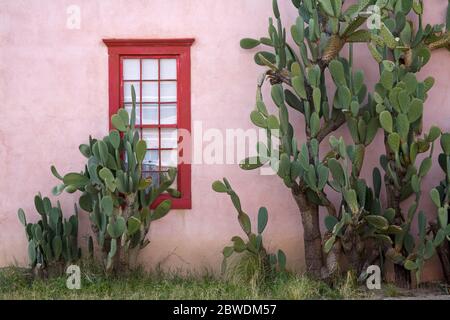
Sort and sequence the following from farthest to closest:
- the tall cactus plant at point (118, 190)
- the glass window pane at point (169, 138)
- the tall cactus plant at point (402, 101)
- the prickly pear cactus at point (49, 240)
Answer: the glass window pane at point (169, 138), the prickly pear cactus at point (49, 240), the tall cactus plant at point (118, 190), the tall cactus plant at point (402, 101)

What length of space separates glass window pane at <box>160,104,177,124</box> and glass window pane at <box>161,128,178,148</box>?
0.12 meters

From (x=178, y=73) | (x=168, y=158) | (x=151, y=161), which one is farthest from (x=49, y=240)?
(x=178, y=73)

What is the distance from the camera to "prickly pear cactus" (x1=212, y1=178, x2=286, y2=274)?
7.79 metres

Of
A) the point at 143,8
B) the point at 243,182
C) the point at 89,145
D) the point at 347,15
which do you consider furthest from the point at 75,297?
the point at 347,15

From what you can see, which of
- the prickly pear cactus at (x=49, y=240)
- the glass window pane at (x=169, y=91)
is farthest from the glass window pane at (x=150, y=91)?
the prickly pear cactus at (x=49, y=240)

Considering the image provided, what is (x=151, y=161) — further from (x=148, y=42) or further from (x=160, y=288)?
(x=160, y=288)

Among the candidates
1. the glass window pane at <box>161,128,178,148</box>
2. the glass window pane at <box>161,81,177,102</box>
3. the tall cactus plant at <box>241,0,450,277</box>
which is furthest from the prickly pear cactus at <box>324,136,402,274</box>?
the glass window pane at <box>161,81,177,102</box>

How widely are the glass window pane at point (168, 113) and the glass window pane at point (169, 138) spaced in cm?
12

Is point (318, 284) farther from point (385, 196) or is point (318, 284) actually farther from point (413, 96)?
point (413, 96)

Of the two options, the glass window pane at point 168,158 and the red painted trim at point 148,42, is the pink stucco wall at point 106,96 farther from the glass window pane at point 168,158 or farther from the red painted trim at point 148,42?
the glass window pane at point 168,158

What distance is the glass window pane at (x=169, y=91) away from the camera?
341 inches

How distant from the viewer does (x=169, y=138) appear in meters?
8.63

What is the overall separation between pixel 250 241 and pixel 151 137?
1.94m

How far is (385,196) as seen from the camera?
8375mm
